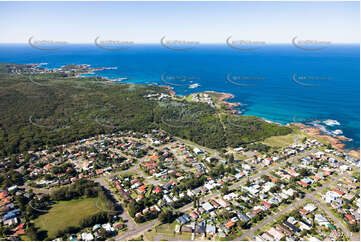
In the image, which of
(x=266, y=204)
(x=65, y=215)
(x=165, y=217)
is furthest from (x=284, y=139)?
(x=65, y=215)

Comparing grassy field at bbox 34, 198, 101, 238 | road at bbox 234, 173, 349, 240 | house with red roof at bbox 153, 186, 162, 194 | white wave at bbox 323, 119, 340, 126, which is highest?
white wave at bbox 323, 119, 340, 126

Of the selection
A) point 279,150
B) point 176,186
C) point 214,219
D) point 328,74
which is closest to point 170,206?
point 176,186

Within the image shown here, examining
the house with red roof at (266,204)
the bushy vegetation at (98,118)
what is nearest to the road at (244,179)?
the house with red roof at (266,204)

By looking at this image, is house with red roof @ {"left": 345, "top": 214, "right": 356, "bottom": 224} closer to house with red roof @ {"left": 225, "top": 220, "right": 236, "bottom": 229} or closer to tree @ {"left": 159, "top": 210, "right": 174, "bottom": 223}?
house with red roof @ {"left": 225, "top": 220, "right": 236, "bottom": 229}

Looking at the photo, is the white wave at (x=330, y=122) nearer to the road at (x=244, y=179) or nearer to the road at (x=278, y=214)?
the road at (x=244, y=179)

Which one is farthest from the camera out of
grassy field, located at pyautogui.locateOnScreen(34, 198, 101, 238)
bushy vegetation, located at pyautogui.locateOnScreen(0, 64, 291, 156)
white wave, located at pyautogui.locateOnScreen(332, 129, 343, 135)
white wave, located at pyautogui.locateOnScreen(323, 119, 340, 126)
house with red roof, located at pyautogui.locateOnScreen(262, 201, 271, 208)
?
white wave, located at pyautogui.locateOnScreen(323, 119, 340, 126)

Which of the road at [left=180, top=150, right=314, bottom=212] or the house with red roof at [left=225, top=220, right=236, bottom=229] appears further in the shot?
the road at [left=180, top=150, right=314, bottom=212]

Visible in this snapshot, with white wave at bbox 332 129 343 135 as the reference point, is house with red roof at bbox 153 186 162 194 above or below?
below

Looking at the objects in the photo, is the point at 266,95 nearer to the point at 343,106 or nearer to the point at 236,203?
the point at 343,106

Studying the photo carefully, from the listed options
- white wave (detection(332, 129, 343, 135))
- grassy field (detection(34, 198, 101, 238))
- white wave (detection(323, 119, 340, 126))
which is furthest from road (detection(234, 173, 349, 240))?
white wave (detection(323, 119, 340, 126))
